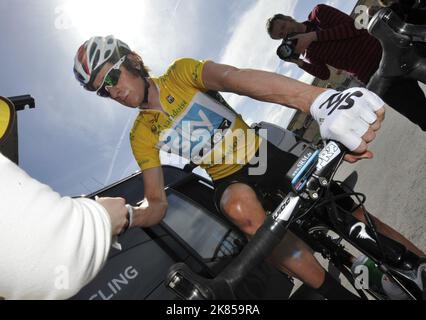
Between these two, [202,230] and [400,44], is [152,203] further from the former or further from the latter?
[400,44]

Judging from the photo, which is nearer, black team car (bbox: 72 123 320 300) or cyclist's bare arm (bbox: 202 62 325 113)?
cyclist's bare arm (bbox: 202 62 325 113)

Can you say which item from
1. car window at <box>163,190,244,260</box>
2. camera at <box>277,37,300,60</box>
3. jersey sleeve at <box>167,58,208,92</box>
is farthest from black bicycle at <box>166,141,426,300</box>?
camera at <box>277,37,300,60</box>

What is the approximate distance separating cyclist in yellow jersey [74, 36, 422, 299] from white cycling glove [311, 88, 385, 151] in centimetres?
98

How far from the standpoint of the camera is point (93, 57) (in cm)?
282

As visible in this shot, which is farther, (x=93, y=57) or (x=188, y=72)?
(x=93, y=57)

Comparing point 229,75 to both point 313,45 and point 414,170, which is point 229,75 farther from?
point 414,170

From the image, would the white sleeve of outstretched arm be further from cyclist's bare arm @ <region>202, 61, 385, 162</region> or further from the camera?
the camera

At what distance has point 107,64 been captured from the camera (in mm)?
2783

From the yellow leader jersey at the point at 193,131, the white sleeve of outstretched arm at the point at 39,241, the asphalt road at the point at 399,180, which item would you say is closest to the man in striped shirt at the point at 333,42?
the asphalt road at the point at 399,180

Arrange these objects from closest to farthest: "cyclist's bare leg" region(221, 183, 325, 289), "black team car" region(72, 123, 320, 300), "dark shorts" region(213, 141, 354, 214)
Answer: "black team car" region(72, 123, 320, 300), "cyclist's bare leg" region(221, 183, 325, 289), "dark shorts" region(213, 141, 354, 214)

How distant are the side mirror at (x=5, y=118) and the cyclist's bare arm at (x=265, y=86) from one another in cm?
128

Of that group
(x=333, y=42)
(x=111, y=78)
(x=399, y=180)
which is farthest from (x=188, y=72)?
(x=399, y=180)

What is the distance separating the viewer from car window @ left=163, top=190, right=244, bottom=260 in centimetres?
232

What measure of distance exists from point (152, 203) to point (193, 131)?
79cm
